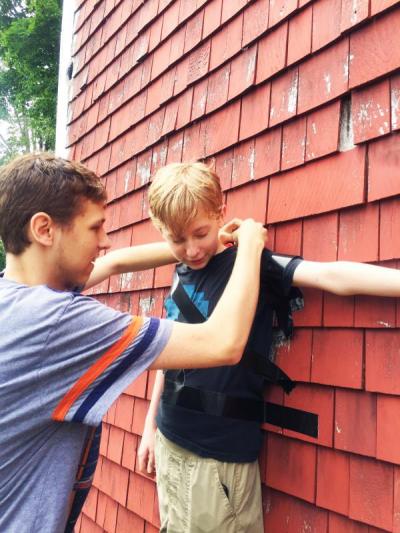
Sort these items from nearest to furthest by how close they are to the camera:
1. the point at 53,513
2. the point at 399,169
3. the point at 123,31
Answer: the point at 53,513 < the point at 399,169 < the point at 123,31

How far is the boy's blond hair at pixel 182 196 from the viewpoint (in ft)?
5.71

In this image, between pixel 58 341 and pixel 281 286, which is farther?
pixel 281 286

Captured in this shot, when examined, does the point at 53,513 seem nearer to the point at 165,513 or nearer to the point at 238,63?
the point at 165,513

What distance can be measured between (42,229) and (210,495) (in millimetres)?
1034

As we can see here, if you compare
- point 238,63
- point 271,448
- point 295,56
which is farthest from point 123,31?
point 271,448

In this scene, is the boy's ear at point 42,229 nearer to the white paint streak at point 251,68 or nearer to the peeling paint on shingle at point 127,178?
the white paint streak at point 251,68

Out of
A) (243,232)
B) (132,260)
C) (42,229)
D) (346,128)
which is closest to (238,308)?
(243,232)

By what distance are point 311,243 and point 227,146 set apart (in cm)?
79

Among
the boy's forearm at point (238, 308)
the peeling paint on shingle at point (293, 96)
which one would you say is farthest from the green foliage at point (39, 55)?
the boy's forearm at point (238, 308)

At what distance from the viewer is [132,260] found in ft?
7.65

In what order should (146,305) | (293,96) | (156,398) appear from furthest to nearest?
(146,305) < (156,398) < (293,96)

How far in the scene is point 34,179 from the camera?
1.50m

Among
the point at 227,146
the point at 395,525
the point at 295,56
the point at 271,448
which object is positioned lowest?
the point at 395,525

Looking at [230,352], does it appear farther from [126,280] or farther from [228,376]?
[126,280]
